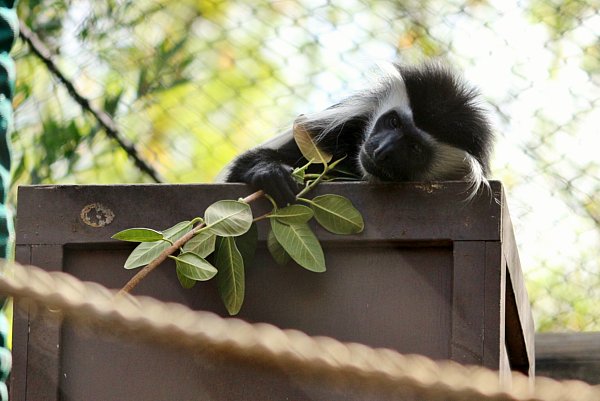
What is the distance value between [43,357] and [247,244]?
279mm

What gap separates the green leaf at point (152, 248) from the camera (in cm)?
115

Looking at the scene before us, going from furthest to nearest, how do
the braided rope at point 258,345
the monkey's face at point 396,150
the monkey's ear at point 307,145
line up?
the monkey's face at point 396,150
the monkey's ear at point 307,145
the braided rope at point 258,345

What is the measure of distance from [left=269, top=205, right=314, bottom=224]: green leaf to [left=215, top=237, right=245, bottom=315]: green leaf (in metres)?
0.07

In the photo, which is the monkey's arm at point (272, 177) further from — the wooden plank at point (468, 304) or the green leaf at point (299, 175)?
the wooden plank at point (468, 304)

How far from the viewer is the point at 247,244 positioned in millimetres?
1192

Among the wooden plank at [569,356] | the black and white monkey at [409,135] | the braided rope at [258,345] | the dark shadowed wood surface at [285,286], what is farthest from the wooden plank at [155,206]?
the wooden plank at [569,356]

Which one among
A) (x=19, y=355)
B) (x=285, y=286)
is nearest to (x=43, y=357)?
(x=19, y=355)

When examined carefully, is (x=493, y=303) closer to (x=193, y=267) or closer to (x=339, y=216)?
(x=339, y=216)

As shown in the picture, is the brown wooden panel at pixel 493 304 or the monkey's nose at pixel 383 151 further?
the monkey's nose at pixel 383 151

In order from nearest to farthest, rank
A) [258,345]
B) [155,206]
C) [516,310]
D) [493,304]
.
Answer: [258,345] → [493,304] → [155,206] → [516,310]

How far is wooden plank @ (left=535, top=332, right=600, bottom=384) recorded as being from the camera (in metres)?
1.97

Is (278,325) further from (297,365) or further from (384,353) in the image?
(297,365)

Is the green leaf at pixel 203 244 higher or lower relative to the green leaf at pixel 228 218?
lower

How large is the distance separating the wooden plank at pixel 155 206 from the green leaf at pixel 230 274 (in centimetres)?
6
